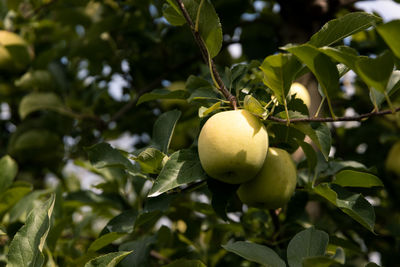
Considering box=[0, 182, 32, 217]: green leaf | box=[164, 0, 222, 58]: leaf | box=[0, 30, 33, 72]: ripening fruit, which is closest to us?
box=[164, 0, 222, 58]: leaf

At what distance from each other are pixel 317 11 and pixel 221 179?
989mm

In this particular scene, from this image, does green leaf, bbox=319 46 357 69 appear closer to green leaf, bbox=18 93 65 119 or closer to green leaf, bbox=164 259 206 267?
green leaf, bbox=164 259 206 267

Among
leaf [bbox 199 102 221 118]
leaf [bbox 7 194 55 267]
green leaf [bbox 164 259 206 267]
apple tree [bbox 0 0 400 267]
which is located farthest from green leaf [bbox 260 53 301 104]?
leaf [bbox 7 194 55 267]

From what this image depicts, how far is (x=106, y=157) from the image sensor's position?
3.50 feet

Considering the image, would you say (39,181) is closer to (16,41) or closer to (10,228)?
(16,41)

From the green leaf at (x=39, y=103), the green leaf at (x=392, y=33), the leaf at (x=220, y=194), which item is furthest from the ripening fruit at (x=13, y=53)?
the green leaf at (x=392, y=33)

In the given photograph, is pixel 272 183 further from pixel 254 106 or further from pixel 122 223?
pixel 122 223

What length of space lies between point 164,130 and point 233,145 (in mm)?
310

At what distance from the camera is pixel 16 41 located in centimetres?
208

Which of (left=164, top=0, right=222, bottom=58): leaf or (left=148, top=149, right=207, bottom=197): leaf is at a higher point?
(left=164, top=0, right=222, bottom=58): leaf

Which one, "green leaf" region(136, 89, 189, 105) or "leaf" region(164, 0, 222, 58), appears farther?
"green leaf" region(136, 89, 189, 105)

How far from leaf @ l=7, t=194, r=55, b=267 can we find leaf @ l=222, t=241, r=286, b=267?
1.16ft

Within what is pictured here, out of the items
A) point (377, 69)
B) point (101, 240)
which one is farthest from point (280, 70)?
point (101, 240)

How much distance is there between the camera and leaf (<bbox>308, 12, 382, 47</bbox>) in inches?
33.6
